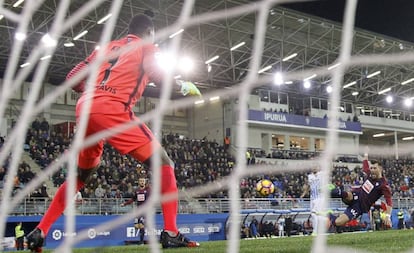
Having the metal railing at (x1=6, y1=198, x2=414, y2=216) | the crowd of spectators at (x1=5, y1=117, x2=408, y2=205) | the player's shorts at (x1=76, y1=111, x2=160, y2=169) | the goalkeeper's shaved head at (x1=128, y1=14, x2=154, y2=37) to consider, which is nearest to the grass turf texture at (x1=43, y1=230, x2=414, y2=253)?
the player's shorts at (x1=76, y1=111, x2=160, y2=169)

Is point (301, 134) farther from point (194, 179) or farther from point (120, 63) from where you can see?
point (120, 63)

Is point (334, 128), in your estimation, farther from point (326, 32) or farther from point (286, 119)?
point (286, 119)

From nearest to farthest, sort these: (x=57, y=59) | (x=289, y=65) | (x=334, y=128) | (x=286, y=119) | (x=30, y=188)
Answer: (x=334, y=128)
(x=30, y=188)
(x=57, y=59)
(x=289, y=65)
(x=286, y=119)

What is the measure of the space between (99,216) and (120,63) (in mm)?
10051

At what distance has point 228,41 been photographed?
23.8 m

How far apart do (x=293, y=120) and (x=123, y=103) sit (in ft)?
88.6

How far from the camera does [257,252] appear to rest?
14.6 ft

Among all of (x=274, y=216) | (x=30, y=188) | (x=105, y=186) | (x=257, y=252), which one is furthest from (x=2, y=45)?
(x=30, y=188)

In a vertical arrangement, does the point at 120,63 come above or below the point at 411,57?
above

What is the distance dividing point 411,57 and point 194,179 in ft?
52.8

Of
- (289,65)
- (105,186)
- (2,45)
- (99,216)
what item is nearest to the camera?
(99,216)

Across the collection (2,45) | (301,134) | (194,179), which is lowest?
(194,179)

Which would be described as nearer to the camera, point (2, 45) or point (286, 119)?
point (2, 45)

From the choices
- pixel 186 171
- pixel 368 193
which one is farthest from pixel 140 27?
pixel 186 171
